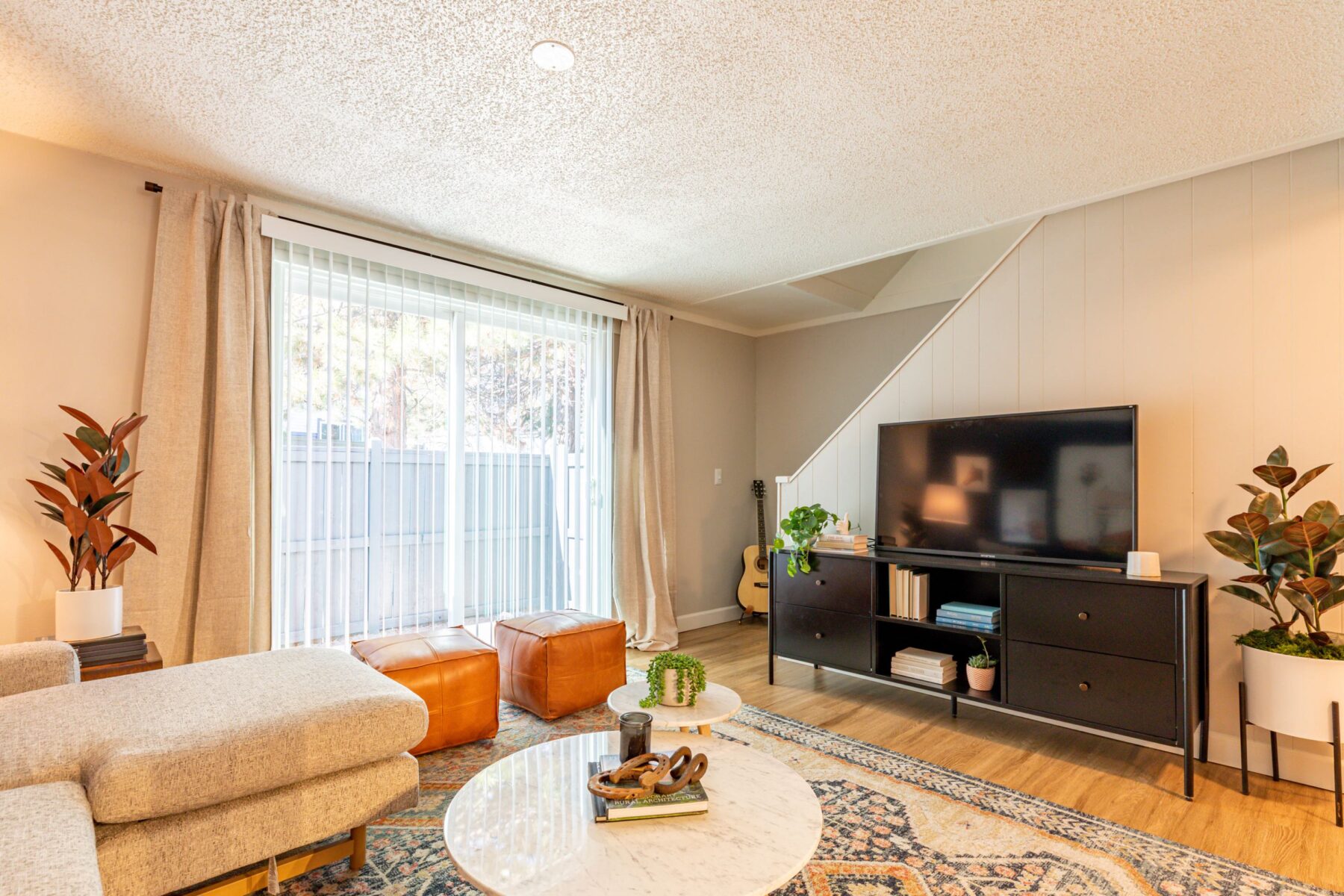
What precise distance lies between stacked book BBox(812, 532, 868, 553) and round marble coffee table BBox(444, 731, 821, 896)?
6.01 feet

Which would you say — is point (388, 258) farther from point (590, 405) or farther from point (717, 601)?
point (717, 601)

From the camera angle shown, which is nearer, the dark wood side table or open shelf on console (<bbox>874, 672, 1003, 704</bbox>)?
the dark wood side table

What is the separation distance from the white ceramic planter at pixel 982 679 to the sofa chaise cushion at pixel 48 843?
298 centimetres

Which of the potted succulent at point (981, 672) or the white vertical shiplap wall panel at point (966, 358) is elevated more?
the white vertical shiplap wall panel at point (966, 358)

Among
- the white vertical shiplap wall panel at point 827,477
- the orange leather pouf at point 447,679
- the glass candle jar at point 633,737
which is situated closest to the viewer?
the glass candle jar at point 633,737

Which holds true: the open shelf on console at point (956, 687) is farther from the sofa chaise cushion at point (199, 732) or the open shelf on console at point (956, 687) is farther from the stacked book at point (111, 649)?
the stacked book at point (111, 649)

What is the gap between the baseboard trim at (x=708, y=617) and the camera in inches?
193

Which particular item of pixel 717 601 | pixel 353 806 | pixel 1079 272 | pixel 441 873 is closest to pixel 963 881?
pixel 441 873

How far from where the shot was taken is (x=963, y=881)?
1.78m

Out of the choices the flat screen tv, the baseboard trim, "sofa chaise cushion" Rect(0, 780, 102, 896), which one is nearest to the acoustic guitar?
the baseboard trim

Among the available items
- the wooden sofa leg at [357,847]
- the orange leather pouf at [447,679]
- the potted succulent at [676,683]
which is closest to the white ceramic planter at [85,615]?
the orange leather pouf at [447,679]

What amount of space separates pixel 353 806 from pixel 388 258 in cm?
257

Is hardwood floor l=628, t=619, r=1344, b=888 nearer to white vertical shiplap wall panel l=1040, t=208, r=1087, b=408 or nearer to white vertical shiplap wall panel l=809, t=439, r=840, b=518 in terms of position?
white vertical shiplap wall panel l=809, t=439, r=840, b=518

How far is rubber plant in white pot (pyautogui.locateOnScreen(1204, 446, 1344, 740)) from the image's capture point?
7.00ft
